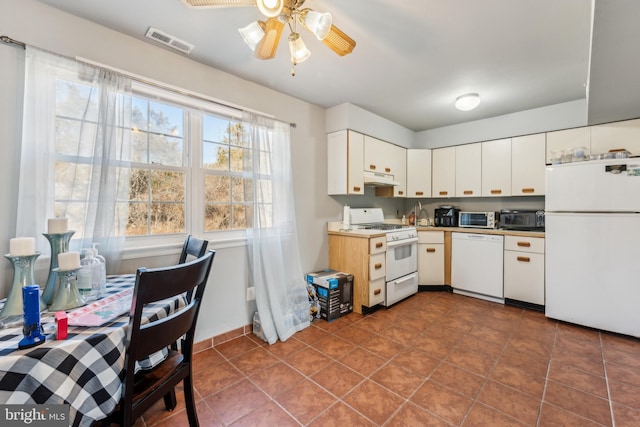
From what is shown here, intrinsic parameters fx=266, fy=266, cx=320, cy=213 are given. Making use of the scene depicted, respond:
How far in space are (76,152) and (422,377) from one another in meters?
2.69

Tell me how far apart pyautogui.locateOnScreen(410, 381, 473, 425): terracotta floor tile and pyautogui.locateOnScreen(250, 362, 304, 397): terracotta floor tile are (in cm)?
79

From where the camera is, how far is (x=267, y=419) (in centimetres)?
150

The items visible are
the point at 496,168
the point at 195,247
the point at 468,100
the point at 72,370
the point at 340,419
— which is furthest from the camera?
the point at 496,168

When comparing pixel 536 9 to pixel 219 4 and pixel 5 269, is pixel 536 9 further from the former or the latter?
pixel 5 269

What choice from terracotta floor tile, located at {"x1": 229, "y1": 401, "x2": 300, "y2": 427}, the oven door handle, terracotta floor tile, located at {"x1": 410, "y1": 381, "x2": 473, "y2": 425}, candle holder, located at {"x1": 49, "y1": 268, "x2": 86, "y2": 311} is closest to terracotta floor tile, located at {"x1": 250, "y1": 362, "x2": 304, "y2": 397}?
terracotta floor tile, located at {"x1": 229, "y1": 401, "x2": 300, "y2": 427}

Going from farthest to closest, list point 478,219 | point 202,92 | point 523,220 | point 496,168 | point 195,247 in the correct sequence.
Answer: point 478,219 → point 496,168 → point 523,220 → point 202,92 → point 195,247

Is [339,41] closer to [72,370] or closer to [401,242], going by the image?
[72,370]

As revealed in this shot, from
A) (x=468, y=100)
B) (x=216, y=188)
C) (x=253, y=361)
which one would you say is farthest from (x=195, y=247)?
(x=468, y=100)

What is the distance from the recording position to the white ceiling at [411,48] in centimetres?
162

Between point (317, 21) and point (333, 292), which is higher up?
point (317, 21)

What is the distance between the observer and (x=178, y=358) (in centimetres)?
136

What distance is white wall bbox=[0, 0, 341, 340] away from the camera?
4.88 ft

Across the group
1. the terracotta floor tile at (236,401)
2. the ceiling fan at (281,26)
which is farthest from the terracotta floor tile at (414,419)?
the ceiling fan at (281,26)

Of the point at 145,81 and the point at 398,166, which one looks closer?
the point at 145,81
